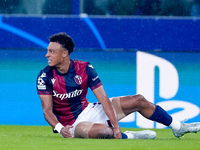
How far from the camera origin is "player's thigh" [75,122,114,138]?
6469 mm

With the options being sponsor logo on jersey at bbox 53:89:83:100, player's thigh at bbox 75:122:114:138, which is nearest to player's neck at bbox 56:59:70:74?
sponsor logo on jersey at bbox 53:89:83:100

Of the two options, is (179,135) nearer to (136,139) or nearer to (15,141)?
(136,139)

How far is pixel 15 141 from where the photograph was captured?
624cm

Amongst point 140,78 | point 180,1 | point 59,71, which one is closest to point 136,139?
point 59,71

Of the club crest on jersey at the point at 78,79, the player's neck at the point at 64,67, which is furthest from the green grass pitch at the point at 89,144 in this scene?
the player's neck at the point at 64,67

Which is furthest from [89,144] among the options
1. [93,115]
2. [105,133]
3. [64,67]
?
[64,67]

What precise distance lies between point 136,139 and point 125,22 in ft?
10.9

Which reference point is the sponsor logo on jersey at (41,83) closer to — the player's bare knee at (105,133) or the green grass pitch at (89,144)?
the green grass pitch at (89,144)

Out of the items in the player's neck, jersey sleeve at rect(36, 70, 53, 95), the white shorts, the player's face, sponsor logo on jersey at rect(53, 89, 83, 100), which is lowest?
the white shorts

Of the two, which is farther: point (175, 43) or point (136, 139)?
point (175, 43)

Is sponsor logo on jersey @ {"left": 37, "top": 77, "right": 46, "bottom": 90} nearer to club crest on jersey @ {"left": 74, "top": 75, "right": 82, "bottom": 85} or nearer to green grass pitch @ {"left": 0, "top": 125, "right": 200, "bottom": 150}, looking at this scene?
club crest on jersey @ {"left": 74, "top": 75, "right": 82, "bottom": 85}

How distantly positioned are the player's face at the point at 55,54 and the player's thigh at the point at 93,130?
0.70 meters

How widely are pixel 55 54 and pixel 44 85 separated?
354 mm

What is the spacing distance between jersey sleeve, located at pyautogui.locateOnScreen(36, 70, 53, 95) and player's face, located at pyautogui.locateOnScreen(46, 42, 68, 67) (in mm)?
149
